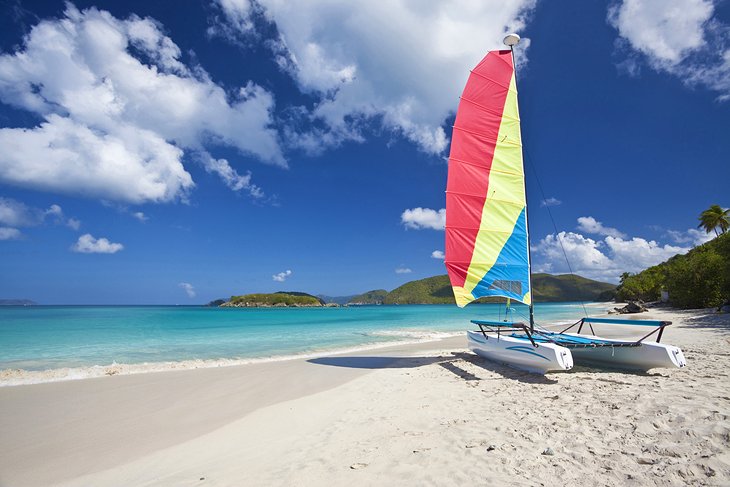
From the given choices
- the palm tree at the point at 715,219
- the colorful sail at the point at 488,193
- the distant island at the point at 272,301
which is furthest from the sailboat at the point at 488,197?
the distant island at the point at 272,301

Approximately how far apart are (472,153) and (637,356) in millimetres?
6671

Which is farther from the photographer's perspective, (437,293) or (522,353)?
(437,293)

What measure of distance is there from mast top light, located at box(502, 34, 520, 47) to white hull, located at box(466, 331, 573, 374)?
895cm

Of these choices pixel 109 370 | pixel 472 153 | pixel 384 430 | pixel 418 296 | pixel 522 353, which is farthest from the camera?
pixel 418 296

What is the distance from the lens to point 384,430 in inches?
190

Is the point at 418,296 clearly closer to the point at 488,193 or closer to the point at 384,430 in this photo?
the point at 488,193

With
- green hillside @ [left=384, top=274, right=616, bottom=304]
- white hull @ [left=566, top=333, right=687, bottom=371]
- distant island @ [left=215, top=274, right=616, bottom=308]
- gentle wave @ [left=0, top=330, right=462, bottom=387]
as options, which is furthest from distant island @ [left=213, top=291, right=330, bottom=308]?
white hull @ [left=566, top=333, right=687, bottom=371]

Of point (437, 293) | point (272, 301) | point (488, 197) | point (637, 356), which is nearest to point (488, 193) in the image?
point (488, 197)

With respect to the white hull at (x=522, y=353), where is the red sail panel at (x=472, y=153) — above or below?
above

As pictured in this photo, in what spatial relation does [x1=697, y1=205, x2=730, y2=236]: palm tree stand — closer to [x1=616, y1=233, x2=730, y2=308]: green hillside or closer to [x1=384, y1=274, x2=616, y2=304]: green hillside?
[x1=616, y1=233, x2=730, y2=308]: green hillside

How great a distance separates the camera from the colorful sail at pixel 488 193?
34.3ft

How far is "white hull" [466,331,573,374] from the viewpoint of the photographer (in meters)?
7.03

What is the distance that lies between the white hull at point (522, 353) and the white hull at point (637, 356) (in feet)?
4.78

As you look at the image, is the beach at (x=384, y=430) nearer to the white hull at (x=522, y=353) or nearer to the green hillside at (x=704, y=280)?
the white hull at (x=522, y=353)
